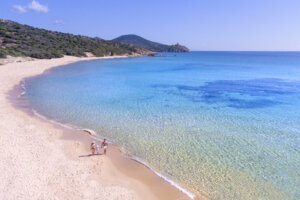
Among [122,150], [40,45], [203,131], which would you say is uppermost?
[40,45]

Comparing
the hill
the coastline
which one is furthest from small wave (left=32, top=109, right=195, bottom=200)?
the hill

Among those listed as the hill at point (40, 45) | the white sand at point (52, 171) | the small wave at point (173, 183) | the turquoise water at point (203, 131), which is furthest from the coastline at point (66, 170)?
the hill at point (40, 45)

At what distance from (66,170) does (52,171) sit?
642 mm

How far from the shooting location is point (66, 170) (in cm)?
1343

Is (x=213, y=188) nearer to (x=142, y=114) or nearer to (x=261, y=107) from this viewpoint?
(x=142, y=114)

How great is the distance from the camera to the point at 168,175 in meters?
13.7

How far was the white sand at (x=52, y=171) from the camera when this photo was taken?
1144cm

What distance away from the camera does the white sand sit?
11.4 m

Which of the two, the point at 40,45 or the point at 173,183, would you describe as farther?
the point at 40,45

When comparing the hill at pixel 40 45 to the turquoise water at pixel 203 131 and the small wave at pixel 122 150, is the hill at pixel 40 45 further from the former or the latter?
the small wave at pixel 122 150

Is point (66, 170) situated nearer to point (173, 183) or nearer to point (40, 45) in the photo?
point (173, 183)

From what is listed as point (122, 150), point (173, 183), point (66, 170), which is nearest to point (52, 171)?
point (66, 170)

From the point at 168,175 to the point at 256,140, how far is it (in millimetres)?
7938

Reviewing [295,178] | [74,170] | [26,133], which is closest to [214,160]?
[295,178]
